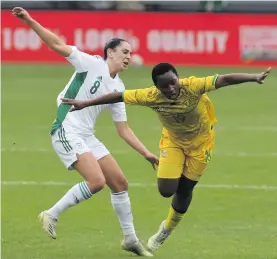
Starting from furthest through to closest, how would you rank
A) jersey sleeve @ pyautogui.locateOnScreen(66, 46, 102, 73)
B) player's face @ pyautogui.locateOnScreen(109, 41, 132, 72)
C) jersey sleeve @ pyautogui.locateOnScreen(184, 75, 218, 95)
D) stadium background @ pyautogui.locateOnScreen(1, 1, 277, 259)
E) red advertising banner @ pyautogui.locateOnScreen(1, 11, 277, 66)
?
red advertising banner @ pyautogui.locateOnScreen(1, 11, 277, 66) → stadium background @ pyautogui.locateOnScreen(1, 1, 277, 259) → player's face @ pyautogui.locateOnScreen(109, 41, 132, 72) → jersey sleeve @ pyautogui.locateOnScreen(66, 46, 102, 73) → jersey sleeve @ pyautogui.locateOnScreen(184, 75, 218, 95)

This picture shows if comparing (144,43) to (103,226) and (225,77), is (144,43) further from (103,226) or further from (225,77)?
(225,77)

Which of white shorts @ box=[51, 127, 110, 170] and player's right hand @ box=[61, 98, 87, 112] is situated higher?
player's right hand @ box=[61, 98, 87, 112]

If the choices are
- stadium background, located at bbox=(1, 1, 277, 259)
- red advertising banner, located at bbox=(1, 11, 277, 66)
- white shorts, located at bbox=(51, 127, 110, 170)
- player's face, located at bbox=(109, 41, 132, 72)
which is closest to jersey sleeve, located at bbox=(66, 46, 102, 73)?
player's face, located at bbox=(109, 41, 132, 72)

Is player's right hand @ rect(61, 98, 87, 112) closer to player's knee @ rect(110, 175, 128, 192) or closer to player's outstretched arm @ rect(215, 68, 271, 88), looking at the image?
player's knee @ rect(110, 175, 128, 192)

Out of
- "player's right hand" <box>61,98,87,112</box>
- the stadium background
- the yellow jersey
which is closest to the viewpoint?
"player's right hand" <box>61,98,87,112</box>

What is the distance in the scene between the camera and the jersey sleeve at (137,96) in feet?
34.7

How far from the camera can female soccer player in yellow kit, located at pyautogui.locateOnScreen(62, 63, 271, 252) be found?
10445mm

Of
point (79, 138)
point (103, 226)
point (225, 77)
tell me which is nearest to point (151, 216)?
point (103, 226)

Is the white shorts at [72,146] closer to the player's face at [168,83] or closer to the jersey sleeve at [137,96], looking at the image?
→ the jersey sleeve at [137,96]

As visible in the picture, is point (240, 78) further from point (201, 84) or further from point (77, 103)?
point (77, 103)

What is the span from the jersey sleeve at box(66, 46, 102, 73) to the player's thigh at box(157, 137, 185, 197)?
127 centimetres

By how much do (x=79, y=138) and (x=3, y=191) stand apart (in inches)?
177

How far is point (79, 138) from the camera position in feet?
37.3

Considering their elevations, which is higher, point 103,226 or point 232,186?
point 103,226
